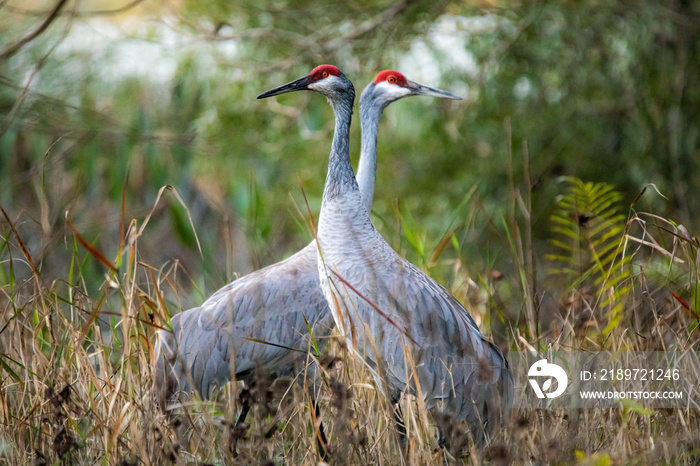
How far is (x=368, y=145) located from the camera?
13.2 ft

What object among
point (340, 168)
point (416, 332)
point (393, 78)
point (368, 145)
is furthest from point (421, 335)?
point (393, 78)

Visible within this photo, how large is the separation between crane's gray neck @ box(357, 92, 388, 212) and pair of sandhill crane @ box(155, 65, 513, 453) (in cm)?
45

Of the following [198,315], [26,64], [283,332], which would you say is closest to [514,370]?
[283,332]

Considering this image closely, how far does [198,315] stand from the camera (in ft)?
11.6

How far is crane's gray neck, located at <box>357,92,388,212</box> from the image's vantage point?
3998 millimetres

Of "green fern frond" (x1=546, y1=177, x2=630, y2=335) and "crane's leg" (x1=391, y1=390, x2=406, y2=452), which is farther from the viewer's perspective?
"green fern frond" (x1=546, y1=177, x2=630, y2=335)

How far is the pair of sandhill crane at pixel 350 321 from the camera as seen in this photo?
113 inches

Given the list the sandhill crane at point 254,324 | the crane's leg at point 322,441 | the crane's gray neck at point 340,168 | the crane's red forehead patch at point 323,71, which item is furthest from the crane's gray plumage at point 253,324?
the crane's red forehead patch at point 323,71

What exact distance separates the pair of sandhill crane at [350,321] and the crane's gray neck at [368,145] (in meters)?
0.45

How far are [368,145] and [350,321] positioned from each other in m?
1.53

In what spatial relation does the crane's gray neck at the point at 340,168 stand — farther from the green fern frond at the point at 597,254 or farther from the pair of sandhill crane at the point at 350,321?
the green fern frond at the point at 597,254

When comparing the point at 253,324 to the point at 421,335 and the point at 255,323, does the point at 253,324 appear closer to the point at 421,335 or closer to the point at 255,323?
the point at 255,323

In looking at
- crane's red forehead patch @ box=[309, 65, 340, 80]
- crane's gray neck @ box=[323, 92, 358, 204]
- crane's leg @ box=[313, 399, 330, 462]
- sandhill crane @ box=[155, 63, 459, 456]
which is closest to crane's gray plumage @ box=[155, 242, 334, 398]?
sandhill crane @ box=[155, 63, 459, 456]

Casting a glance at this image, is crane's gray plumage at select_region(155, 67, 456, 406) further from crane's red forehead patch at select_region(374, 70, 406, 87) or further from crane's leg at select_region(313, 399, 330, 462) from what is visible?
crane's red forehead patch at select_region(374, 70, 406, 87)
